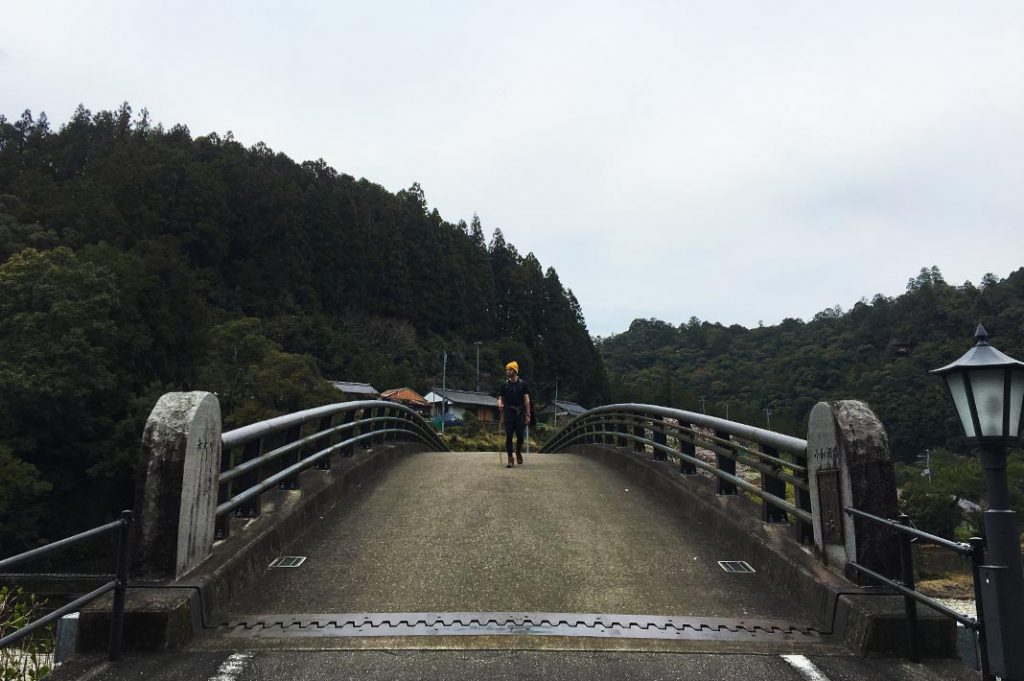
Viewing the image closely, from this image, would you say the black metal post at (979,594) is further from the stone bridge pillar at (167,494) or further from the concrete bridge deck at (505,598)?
the stone bridge pillar at (167,494)

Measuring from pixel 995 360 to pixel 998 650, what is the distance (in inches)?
50.9

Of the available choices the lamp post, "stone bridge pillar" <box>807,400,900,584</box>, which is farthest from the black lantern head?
"stone bridge pillar" <box>807,400,900,584</box>

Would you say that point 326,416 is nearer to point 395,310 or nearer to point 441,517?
point 441,517

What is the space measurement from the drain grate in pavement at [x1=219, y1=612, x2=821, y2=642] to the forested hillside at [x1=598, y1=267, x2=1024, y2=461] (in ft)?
213

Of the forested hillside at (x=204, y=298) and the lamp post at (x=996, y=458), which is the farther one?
the forested hillside at (x=204, y=298)

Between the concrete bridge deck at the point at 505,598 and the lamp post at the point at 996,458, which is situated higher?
the lamp post at the point at 996,458

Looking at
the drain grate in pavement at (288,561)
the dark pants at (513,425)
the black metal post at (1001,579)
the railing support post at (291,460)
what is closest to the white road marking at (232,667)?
the drain grate in pavement at (288,561)

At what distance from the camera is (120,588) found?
136 inches

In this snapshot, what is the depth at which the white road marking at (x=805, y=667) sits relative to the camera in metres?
3.39

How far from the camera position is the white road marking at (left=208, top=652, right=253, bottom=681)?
3.30m

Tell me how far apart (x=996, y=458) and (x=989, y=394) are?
305 millimetres

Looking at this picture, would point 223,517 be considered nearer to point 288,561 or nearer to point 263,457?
point 263,457

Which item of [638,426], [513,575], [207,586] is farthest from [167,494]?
[638,426]

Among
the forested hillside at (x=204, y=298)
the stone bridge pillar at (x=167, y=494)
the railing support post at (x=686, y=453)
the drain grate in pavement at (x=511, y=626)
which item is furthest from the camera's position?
the forested hillside at (x=204, y=298)
